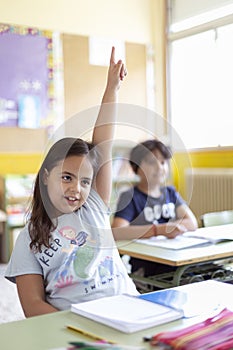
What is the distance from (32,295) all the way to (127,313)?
0.31m

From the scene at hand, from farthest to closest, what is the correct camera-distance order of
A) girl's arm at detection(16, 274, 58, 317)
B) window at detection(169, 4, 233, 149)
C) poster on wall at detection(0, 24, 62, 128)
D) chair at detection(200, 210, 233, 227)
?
window at detection(169, 4, 233, 149)
poster on wall at detection(0, 24, 62, 128)
chair at detection(200, 210, 233, 227)
girl's arm at detection(16, 274, 58, 317)

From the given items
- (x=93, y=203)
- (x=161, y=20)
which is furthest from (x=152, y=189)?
(x=161, y=20)

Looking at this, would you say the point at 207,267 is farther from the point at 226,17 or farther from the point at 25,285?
the point at 226,17

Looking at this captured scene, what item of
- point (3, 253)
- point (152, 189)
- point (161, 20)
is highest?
point (161, 20)

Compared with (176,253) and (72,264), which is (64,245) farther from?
(176,253)

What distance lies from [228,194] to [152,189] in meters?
2.06

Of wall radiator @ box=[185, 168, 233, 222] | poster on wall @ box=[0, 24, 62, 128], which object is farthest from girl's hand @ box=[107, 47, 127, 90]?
poster on wall @ box=[0, 24, 62, 128]

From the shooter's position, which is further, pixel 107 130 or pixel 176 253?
pixel 176 253

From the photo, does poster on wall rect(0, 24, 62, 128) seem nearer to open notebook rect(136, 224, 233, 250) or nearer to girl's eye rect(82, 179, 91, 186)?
open notebook rect(136, 224, 233, 250)

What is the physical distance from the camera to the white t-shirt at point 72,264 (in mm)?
1308

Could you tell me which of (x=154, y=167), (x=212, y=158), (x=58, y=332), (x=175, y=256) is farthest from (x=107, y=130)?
(x=212, y=158)

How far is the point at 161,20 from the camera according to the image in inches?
215

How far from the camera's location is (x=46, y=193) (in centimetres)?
134

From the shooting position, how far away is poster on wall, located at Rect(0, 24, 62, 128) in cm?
454
